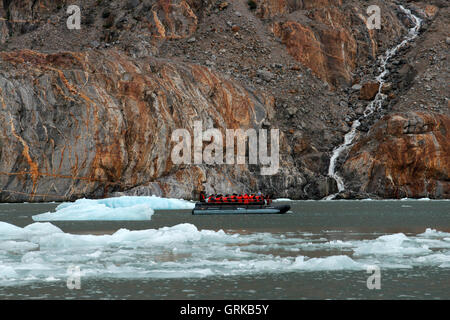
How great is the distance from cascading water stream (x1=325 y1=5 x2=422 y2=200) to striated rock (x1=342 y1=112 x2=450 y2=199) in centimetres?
351

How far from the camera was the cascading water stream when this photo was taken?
113025 mm

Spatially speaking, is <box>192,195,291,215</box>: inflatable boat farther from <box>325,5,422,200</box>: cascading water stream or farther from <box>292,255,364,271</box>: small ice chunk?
<box>292,255,364,271</box>: small ice chunk

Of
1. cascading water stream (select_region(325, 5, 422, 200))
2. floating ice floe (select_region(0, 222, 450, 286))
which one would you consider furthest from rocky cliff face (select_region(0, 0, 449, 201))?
floating ice floe (select_region(0, 222, 450, 286))

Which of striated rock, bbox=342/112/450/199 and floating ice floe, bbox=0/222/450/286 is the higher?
striated rock, bbox=342/112/450/199

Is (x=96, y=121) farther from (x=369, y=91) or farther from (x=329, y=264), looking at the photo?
(x=329, y=264)

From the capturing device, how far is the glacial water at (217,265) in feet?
73.2

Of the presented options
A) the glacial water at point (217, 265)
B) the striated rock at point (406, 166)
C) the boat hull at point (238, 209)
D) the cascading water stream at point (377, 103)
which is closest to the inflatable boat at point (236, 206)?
the boat hull at point (238, 209)

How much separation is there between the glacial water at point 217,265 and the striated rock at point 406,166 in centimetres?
6627

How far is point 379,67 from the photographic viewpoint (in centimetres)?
13612

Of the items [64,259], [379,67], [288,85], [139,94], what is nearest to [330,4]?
[379,67]

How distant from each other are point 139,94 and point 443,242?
77.0 meters

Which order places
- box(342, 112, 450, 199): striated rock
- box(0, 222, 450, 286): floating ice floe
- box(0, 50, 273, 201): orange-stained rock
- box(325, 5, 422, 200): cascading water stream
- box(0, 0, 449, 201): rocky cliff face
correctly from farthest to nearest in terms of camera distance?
box(325, 5, 422, 200): cascading water stream < box(342, 112, 450, 199): striated rock < box(0, 0, 449, 201): rocky cliff face < box(0, 50, 273, 201): orange-stained rock < box(0, 222, 450, 286): floating ice floe

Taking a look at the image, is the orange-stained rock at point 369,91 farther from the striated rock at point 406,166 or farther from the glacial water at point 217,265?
the glacial water at point 217,265
